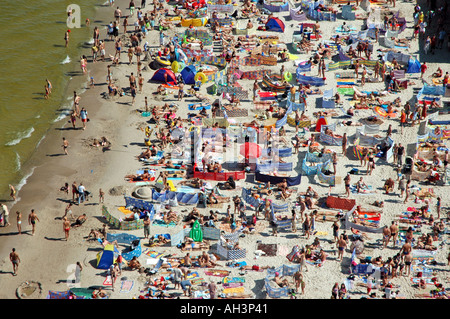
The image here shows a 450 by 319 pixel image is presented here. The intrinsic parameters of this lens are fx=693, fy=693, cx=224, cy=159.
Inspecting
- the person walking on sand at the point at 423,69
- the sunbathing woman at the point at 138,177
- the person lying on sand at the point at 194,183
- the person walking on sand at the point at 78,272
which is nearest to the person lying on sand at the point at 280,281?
the person lying on sand at the point at 194,183

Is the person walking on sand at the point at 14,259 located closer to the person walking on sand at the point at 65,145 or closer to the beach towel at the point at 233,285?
the beach towel at the point at 233,285

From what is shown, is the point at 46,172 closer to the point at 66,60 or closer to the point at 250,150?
the point at 250,150

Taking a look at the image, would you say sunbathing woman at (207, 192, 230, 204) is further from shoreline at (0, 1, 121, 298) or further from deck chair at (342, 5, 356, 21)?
deck chair at (342, 5, 356, 21)

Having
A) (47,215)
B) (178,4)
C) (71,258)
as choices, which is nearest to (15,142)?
(47,215)

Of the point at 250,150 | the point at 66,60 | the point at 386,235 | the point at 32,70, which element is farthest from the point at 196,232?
the point at 66,60

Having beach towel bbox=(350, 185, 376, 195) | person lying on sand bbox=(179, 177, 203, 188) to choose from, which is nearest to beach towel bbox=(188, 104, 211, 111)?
person lying on sand bbox=(179, 177, 203, 188)

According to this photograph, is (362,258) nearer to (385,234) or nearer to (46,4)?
(385,234)
